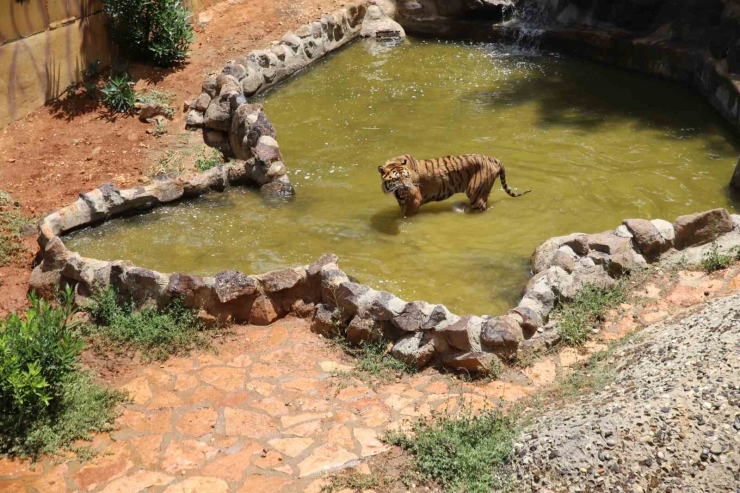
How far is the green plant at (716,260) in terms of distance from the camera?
7.53 meters

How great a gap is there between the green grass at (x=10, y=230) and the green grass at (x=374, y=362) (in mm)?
3832

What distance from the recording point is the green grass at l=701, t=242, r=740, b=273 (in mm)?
7535

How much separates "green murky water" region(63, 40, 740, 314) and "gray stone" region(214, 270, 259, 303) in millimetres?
952

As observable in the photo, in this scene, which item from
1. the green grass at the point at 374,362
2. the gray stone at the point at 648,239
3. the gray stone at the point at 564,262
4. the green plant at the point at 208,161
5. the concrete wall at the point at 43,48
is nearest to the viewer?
the green grass at the point at 374,362

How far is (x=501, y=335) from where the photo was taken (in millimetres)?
6648

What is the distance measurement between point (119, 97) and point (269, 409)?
7065 millimetres

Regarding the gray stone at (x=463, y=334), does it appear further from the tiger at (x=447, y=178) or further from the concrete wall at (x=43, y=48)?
the concrete wall at (x=43, y=48)

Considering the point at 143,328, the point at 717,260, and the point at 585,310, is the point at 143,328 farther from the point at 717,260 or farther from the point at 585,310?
the point at 717,260

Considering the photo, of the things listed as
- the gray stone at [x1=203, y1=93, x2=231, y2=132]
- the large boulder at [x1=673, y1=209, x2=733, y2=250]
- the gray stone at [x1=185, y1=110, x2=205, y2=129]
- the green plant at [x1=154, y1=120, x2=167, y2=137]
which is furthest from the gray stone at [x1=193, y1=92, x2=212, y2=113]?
the large boulder at [x1=673, y1=209, x2=733, y2=250]

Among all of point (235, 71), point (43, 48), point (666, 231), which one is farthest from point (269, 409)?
point (235, 71)

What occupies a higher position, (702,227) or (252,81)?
(702,227)

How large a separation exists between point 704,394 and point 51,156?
8.61m

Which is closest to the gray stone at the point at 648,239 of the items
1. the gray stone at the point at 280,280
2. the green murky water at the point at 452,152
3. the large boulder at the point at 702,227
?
the large boulder at the point at 702,227

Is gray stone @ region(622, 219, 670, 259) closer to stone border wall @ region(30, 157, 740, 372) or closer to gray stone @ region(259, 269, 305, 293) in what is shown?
stone border wall @ region(30, 157, 740, 372)
